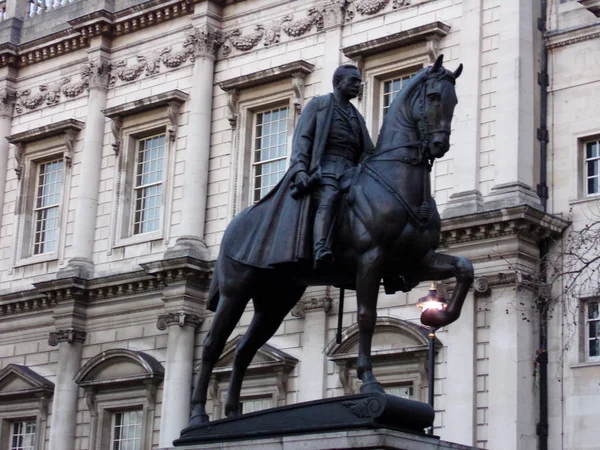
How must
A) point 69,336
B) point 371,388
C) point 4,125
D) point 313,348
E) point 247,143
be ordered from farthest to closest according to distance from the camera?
point 4,125 → point 69,336 → point 247,143 → point 313,348 → point 371,388

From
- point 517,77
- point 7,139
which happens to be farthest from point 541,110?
point 7,139

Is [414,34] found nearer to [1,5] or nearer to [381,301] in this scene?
[381,301]

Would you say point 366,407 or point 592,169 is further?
point 592,169

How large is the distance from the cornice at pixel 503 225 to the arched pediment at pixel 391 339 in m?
1.78

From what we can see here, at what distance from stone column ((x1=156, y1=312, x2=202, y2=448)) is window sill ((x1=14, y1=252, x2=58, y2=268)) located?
16.1 ft

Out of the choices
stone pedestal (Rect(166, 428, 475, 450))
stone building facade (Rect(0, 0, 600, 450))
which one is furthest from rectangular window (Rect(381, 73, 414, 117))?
stone pedestal (Rect(166, 428, 475, 450))

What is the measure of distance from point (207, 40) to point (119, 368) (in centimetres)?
784

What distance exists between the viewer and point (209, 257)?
2998cm

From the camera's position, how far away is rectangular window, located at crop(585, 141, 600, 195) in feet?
84.2

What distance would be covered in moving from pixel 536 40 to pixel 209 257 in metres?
8.66

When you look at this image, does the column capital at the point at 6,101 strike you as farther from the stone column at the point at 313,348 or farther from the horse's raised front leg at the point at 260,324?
the horse's raised front leg at the point at 260,324

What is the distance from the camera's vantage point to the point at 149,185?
32156mm

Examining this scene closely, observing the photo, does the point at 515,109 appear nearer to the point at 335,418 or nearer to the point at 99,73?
the point at 99,73

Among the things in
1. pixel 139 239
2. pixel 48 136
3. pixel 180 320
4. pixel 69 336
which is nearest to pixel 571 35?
pixel 180 320
